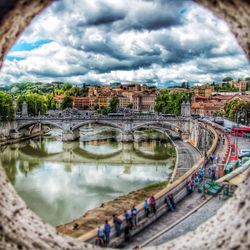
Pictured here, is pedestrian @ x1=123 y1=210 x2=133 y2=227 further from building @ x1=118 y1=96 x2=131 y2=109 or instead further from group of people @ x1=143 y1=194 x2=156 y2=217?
building @ x1=118 y1=96 x2=131 y2=109

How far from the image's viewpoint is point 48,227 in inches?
173

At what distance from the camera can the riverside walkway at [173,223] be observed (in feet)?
24.0

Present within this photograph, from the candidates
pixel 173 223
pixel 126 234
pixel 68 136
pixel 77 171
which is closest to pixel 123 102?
pixel 68 136

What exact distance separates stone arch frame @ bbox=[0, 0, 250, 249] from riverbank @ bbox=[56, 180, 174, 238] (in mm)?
5966

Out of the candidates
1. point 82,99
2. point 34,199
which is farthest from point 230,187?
point 82,99

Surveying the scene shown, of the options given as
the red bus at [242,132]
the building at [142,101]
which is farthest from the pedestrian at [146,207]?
the building at [142,101]

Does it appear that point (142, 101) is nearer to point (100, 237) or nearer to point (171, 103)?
point (171, 103)

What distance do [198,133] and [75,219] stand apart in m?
19.3

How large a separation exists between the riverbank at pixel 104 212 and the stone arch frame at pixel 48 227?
19.6ft

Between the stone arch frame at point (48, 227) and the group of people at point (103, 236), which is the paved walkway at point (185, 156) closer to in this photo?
the group of people at point (103, 236)

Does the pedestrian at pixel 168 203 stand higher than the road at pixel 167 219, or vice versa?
the pedestrian at pixel 168 203

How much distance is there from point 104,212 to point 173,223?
18.2 feet

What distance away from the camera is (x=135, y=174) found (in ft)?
71.6

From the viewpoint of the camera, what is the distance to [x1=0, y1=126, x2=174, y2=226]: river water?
50.6 ft
